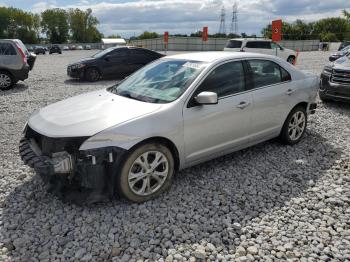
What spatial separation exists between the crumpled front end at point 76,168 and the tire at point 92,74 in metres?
9.78

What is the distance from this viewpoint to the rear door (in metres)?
4.77

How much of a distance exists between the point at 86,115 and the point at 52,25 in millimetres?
133700

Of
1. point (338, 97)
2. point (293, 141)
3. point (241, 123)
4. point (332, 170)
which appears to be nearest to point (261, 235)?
point (241, 123)

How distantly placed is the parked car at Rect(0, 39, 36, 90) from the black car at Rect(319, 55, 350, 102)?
29.7 feet

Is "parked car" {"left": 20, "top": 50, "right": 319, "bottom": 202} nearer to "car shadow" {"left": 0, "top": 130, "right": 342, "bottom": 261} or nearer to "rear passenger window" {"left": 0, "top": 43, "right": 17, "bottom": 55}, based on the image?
"car shadow" {"left": 0, "top": 130, "right": 342, "bottom": 261}

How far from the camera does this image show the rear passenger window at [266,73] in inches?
190

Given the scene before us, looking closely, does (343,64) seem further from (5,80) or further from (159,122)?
(5,80)

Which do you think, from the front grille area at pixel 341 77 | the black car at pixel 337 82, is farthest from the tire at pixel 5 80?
the front grille area at pixel 341 77

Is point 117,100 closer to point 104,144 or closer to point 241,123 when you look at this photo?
point 104,144

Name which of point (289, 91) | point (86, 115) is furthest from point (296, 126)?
point (86, 115)

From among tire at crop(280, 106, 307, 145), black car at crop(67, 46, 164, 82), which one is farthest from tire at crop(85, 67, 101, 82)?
tire at crop(280, 106, 307, 145)

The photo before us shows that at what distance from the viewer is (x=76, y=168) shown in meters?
3.43

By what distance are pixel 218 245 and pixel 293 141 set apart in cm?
299

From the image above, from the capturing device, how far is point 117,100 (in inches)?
164
